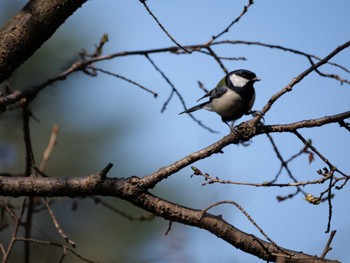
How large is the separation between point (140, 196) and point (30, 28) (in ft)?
3.35

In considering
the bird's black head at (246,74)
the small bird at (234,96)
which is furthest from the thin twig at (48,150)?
the bird's black head at (246,74)

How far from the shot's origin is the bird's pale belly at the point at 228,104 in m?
4.11

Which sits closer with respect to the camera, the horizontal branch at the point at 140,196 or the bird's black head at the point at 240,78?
the horizontal branch at the point at 140,196

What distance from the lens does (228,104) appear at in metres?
4.14

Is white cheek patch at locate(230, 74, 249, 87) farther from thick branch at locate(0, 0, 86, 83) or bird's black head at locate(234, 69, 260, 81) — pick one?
thick branch at locate(0, 0, 86, 83)

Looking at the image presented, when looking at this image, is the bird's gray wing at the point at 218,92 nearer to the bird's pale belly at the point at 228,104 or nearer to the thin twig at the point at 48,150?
the bird's pale belly at the point at 228,104

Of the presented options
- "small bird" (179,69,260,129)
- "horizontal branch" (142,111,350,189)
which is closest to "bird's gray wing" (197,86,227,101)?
"small bird" (179,69,260,129)

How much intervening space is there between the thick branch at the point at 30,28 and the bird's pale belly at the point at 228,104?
1733mm

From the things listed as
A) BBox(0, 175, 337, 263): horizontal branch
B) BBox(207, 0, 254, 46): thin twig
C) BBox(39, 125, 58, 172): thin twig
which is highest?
BBox(207, 0, 254, 46): thin twig

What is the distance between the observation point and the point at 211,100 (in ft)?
14.6

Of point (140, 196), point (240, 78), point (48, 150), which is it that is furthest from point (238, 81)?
point (140, 196)

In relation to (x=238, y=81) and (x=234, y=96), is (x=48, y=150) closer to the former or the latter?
(x=234, y=96)

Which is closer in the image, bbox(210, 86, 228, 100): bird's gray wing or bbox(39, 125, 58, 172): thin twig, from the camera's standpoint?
bbox(39, 125, 58, 172): thin twig

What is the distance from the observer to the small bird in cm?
411
